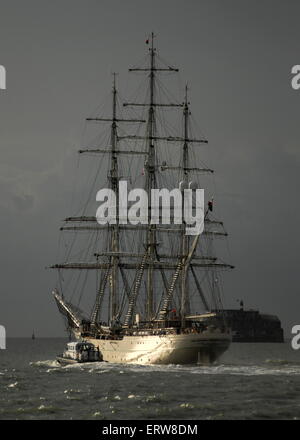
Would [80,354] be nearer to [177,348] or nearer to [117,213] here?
[177,348]

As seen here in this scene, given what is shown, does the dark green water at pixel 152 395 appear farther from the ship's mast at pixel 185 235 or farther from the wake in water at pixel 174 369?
the ship's mast at pixel 185 235

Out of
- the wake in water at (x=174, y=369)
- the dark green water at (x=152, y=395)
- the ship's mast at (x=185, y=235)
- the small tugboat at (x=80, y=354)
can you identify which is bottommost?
the dark green water at (x=152, y=395)

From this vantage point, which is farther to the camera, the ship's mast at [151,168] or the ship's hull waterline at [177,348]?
the ship's mast at [151,168]

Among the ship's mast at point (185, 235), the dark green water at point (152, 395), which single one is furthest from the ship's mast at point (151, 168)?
the dark green water at point (152, 395)

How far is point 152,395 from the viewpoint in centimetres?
6384

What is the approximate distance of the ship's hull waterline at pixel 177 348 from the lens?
10165 centimetres

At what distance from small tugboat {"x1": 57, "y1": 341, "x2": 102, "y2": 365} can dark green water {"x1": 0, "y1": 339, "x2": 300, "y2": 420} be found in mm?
15000

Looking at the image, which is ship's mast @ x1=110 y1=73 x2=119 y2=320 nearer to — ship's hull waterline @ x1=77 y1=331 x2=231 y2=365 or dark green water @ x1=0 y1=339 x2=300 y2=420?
ship's hull waterline @ x1=77 y1=331 x2=231 y2=365

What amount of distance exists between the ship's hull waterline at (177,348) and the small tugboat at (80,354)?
Result: 475cm

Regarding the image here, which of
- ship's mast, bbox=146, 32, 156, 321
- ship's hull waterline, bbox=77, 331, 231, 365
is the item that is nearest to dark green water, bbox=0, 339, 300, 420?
ship's hull waterline, bbox=77, 331, 231, 365
